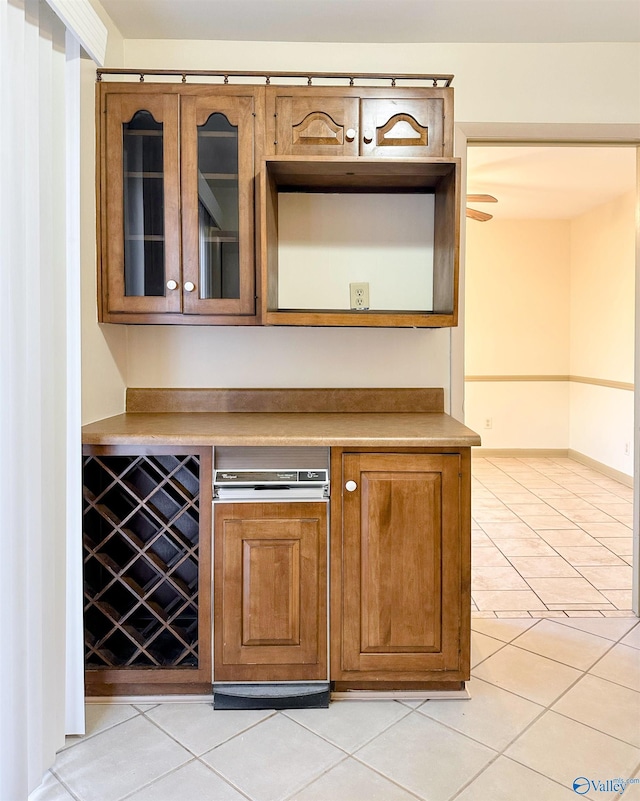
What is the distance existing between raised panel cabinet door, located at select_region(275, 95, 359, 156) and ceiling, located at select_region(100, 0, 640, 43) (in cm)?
37

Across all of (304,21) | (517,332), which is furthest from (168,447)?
(517,332)

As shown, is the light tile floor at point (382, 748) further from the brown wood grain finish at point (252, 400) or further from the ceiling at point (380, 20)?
the ceiling at point (380, 20)

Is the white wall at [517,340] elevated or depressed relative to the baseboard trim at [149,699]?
elevated

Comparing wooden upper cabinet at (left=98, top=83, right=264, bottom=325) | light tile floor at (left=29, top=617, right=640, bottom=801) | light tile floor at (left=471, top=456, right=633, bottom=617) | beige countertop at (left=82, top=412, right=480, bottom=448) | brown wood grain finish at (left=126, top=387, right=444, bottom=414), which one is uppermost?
wooden upper cabinet at (left=98, top=83, right=264, bottom=325)

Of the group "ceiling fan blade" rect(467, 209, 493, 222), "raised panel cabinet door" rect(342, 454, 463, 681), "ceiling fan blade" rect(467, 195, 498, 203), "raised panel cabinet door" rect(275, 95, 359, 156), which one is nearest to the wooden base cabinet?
"raised panel cabinet door" rect(342, 454, 463, 681)

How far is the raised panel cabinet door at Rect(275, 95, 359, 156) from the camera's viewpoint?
7.68ft

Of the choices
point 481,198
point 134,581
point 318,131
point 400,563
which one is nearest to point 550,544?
point 400,563

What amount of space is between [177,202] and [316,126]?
0.61 meters

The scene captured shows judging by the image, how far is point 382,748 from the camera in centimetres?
184

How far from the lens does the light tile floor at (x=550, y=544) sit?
296 cm

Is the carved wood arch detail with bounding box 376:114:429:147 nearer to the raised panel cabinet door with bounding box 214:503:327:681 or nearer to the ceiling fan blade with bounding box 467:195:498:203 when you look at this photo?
the raised panel cabinet door with bounding box 214:503:327:681

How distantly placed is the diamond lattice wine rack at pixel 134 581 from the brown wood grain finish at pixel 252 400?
54 centimetres

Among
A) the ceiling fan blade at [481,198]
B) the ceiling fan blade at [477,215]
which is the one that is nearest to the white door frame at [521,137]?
the ceiling fan blade at [481,198]

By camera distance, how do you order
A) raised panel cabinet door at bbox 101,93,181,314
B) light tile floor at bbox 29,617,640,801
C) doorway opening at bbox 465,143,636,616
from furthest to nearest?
doorway opening at bbox 465,143,636,616 → raised panel cabinet door at bbox 101,93,181,314 → light tile floor at bbox 29,617,640,801
